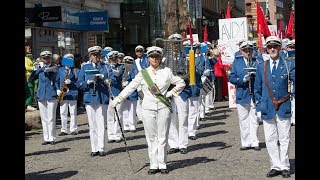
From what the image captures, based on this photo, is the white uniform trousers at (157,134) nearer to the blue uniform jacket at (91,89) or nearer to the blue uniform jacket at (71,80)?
the blue uniform jacket at (91,89)

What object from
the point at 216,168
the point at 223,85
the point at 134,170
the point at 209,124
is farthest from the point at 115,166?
the point at 223,85

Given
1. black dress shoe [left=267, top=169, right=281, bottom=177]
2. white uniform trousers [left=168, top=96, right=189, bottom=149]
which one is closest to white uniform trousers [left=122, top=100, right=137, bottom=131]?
white uniform trousers [left=168, top=96, right=189, bottom=149]

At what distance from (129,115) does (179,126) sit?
4729 mm

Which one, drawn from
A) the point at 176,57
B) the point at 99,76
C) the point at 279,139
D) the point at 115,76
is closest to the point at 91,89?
the point at 99,76

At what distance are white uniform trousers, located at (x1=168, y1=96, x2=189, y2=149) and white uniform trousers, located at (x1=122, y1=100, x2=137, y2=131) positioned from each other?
4.35 metres

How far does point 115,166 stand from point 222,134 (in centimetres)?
450

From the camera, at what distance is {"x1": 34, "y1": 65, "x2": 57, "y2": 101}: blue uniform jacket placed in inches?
585

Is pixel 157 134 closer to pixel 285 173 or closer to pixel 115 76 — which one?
pixel 285 173

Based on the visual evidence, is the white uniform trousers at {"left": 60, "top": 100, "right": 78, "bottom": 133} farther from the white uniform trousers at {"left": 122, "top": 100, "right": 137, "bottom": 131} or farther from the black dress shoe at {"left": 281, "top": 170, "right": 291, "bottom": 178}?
the black dress shoe at {"left": 281, "top": 170, "right": 291, "bottom": 178}

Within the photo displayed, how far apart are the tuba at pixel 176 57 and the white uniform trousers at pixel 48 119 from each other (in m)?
3.79

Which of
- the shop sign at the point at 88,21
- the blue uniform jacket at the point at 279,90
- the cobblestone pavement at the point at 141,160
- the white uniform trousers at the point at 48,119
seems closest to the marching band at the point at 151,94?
the white uniform trousers at the point at 48,119

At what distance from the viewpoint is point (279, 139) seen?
9562 millimetres

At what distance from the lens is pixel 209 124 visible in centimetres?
1761

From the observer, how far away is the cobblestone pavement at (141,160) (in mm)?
10125
